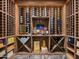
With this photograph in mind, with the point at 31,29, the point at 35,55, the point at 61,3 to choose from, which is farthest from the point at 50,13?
the point at 35,55

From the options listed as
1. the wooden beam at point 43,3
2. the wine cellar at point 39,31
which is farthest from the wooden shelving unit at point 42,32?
the wooden beam at point 43,3

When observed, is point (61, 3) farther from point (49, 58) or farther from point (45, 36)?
point (49, 58)

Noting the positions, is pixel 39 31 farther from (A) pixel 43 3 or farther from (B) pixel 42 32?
→ (A) pixel 43 3

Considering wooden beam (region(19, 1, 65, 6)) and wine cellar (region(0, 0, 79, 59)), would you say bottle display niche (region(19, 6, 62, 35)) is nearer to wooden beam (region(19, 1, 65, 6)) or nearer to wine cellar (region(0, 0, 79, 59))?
wine cellar (region(0, 0, 79, 59))

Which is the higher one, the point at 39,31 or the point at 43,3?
the point at 43,3

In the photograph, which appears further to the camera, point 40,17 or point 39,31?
point 39,31

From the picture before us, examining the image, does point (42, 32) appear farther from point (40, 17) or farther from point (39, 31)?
point (40, 17)

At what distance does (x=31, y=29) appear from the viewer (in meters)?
4.94

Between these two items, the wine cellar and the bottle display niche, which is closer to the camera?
the wine cellar

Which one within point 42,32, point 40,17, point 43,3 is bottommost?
point 42,32

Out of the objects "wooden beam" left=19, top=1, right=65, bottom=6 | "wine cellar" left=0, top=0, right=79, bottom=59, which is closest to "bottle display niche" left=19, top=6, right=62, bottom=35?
"wine cellar" left=0, top=0, right=79, bottom=59

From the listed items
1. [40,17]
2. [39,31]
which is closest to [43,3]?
[40,17]

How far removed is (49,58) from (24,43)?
3.11 feet

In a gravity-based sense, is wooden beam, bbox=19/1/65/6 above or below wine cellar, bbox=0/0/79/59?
above
